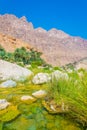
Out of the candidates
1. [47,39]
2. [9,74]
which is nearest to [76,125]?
[9,74]

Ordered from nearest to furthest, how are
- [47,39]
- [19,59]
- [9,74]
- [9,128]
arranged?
[9,128] < [9,74] < [19,59] < [47,39]

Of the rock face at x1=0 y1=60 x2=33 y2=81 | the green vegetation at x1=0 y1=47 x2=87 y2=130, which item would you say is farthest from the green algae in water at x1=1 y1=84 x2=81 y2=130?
the rock face at x1=0 y1=60 x2=33 y2=81

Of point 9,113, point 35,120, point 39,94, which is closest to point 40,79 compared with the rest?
point 39,94

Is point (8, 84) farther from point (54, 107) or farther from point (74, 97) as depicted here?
point (74, 97)

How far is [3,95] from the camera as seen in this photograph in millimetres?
4621

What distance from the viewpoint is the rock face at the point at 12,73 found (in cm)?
576

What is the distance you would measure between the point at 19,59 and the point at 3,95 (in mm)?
8968

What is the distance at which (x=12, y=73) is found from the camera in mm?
5898

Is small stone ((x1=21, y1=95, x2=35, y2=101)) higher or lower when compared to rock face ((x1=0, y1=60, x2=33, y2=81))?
lower

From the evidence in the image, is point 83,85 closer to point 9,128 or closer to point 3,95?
point 9,128

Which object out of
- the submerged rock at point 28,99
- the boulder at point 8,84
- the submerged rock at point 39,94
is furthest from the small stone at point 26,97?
the boulder at point 8,84

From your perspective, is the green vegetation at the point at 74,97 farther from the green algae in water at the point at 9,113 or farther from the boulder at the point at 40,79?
the boulder at the point at 40,79

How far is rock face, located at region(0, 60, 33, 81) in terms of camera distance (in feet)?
18.9

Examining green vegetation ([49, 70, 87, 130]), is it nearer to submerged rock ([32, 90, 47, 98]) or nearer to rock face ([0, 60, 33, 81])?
submerged rock ([32, 90, 47, 98])
